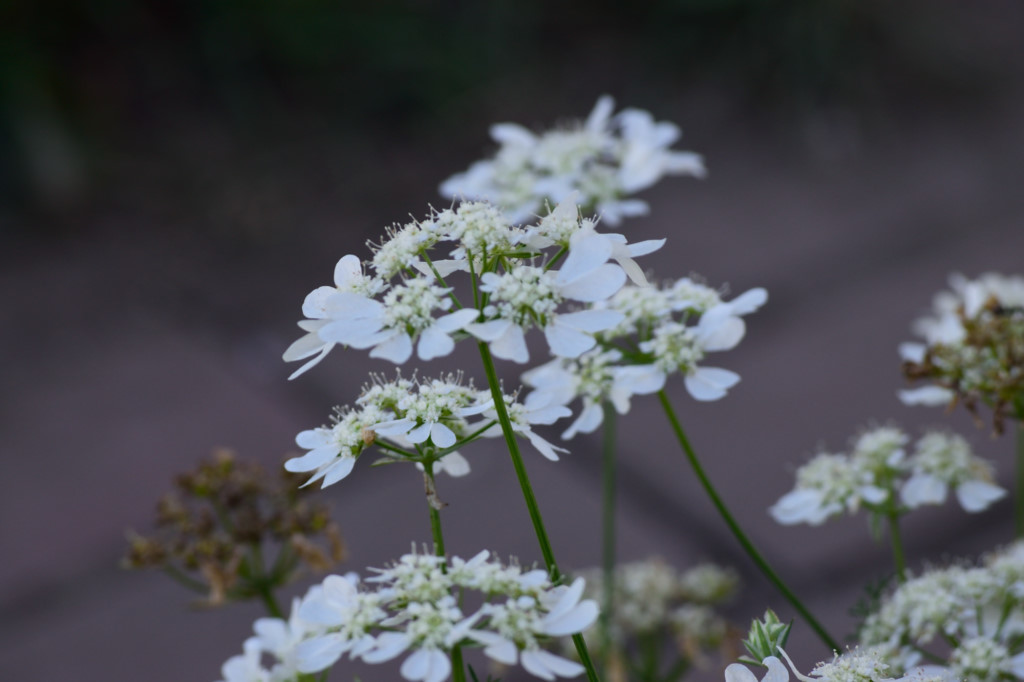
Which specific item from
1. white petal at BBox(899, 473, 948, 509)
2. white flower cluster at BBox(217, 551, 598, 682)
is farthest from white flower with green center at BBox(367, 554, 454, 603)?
white petal at BBox(899, 473, 948, 509)

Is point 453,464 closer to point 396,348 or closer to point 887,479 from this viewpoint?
point 396,348

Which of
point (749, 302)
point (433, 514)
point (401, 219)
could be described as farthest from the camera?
point (401, 219)

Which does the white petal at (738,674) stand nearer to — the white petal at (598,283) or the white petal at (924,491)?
the white petal at (598,283)

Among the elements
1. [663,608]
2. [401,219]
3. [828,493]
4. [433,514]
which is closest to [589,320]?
[433,514]

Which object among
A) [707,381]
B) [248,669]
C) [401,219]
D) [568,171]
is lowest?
[248,669]

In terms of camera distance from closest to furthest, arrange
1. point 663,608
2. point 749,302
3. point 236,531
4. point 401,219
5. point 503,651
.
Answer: point 503,651 < point 749,302 < point 236,531 < point 663,608 < point 401,219

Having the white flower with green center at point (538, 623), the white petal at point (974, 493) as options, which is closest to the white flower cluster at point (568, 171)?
the white petal at point (974, 493)

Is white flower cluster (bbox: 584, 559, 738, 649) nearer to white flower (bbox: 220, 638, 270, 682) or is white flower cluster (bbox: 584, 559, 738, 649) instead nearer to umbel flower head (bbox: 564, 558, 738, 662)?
umbel flower head (bbox: 564, 558, 738, 662)
